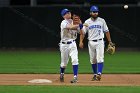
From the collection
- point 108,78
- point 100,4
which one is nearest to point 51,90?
point 108,78

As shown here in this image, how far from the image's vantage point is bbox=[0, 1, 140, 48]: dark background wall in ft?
102

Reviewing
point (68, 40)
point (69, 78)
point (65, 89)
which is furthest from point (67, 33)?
point (65, 89)

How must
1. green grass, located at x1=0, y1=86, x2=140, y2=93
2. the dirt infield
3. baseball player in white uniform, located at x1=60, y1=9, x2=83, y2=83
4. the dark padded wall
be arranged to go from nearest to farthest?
green grass, located at x1=0, y1=86, x2=140, y2=93, baseball player in white uniform, located at x1=60, y1=9, x2=83, y2=83, the dirt infield, the dark padded wall

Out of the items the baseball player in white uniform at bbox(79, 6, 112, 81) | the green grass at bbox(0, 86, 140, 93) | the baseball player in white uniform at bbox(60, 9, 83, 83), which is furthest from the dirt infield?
the green grass at bbox(0, 86, 140, 93)

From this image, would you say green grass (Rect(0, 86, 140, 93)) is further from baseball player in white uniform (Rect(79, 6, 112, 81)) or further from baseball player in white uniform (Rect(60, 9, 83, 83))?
baseball player in white uniform (Rect(79, 6, 112, 81))

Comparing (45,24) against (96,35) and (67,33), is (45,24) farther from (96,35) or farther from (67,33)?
(67,33)

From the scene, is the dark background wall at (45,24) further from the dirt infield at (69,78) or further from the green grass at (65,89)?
the green grass at (65,89)

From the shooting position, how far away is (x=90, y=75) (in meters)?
17.1

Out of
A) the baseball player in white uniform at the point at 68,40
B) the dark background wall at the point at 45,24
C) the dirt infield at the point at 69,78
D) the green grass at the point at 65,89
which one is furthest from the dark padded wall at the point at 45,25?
the green grass at the point at 65,89

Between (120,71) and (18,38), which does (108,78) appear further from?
(18,38)

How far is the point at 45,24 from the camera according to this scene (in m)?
31.2

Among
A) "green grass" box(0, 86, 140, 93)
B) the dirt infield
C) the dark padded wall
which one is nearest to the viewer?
"green grass" box(0, 86, 140, 93)

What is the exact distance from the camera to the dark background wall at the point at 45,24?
31.1m

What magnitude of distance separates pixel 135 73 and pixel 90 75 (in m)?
1.60
